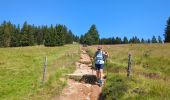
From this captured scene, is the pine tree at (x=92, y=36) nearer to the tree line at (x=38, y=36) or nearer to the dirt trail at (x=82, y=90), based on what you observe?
the tree line at (x=38, y=36)

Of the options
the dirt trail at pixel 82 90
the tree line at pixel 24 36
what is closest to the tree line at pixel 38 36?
the tree line at pixel 24 36

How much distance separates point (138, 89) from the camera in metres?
17.0

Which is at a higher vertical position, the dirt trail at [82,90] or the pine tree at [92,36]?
the pine tree at [92,36]

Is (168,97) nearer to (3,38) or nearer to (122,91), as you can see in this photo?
(122,91)

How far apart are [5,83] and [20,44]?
11341cm

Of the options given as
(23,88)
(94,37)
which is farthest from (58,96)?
(94,37)

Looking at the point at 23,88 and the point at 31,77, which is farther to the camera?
the point at 31,77

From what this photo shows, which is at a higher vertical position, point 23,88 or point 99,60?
point 99,60

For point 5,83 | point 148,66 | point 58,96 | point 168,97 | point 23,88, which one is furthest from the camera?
point 148,66

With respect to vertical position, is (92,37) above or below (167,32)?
below

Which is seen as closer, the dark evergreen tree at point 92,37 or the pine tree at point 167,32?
the pine tree at point 167,32

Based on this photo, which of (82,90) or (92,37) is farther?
Answer: (92,37)

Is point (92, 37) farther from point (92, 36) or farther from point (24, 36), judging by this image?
point (24, 36)

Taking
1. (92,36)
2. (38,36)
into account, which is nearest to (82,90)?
(92,36)
